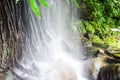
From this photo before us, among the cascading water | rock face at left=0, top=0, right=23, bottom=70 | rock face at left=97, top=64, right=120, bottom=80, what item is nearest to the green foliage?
the cascading water

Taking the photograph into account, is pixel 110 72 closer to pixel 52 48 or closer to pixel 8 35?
pixel 52 48

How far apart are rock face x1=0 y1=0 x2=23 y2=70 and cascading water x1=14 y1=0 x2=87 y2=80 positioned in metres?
0.30

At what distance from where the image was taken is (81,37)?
28.1 feet

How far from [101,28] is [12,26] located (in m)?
4.83

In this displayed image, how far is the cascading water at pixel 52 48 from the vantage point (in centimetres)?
546

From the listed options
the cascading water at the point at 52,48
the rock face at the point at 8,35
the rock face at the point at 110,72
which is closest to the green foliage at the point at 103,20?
the cascading water at the point at 52,48

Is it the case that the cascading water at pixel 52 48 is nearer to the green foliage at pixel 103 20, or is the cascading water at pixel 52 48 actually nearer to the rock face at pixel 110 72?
Result: the rock face at pixel 110 72

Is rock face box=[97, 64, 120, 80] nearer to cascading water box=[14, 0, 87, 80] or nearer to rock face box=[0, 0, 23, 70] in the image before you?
cascading water box=[14, 0, 87, 80]

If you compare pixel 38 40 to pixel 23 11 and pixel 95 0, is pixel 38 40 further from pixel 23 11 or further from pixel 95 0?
pixel 95 0

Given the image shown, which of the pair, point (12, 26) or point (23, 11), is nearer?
point (12, 26)

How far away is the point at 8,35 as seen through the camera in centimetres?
546

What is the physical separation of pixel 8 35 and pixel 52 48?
84.0 inches

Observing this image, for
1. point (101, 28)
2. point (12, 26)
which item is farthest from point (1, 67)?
point (101, 28)

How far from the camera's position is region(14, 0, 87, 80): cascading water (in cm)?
546
